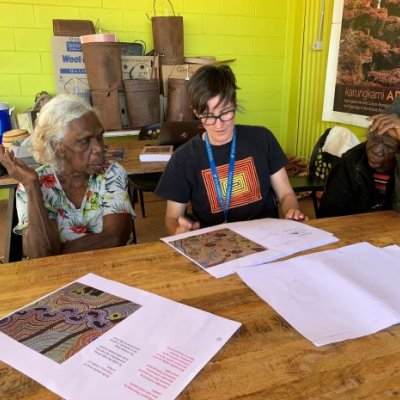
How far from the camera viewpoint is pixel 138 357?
27.0 inches

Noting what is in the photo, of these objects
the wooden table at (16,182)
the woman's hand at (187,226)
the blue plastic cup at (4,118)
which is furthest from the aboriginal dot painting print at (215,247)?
the blue plastic cup at (4,118)

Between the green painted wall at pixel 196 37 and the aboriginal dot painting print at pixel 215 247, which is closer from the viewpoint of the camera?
the aboriginal dot painting print at pixel 215 247

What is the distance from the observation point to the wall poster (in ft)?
9.82

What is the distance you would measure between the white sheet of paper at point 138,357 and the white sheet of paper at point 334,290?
0.15 metres

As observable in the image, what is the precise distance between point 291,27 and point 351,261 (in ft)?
12.5

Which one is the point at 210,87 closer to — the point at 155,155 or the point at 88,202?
the point at 88,202

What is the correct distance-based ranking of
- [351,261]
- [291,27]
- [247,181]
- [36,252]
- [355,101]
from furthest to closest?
[291,27], [355,101], [247,181], [36,252], [351,261]

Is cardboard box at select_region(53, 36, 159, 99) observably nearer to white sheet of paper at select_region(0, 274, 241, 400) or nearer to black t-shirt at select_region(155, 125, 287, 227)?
black t-shirt at select_region(155, 125, 287, 227)

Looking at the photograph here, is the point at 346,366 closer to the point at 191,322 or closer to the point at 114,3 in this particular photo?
the point at 191,322

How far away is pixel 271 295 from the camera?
874 millimetres

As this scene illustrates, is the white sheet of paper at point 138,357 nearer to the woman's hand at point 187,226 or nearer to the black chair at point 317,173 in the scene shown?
the woman's hand at point 187,226

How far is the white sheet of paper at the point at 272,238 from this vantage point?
1.02 meters

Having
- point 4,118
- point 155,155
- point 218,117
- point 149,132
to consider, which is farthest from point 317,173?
point 4,118

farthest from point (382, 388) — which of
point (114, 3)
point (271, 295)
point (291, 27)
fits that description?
point (291, 27)
